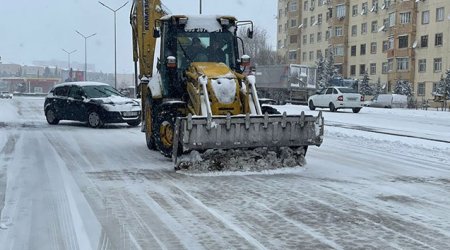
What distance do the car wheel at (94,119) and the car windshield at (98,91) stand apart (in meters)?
0.76

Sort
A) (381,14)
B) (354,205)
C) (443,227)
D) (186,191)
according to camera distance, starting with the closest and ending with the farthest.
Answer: (443,227) < (354,205) < (186,191) < (381,14)

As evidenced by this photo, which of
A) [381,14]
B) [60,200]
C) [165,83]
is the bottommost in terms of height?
[60,200]

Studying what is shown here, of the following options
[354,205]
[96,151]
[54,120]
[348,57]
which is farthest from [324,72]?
[354,205]

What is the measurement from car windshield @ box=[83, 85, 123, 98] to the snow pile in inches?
450

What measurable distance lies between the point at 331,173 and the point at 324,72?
6000 centimetres

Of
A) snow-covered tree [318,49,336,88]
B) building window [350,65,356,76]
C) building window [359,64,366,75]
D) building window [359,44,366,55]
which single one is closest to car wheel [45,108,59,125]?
snow-covered tree [318,49,336,88]

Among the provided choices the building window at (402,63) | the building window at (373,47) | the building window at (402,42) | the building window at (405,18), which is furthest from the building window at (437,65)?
the building window at (373,47)

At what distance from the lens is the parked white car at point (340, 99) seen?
32.0 meters

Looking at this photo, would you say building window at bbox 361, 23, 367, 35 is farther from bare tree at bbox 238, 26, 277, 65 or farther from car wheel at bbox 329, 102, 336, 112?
car wheel at bbox 329, 102, 336, 112

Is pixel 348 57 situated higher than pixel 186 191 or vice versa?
pixel 348 57

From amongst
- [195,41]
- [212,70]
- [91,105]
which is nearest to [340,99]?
[91,105]

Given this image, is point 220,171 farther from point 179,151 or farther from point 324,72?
point 324,72

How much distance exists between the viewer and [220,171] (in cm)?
998

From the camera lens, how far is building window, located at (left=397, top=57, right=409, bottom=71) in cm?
6269
